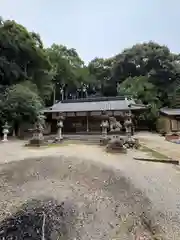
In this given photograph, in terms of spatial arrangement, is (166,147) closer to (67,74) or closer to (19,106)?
(19,106)

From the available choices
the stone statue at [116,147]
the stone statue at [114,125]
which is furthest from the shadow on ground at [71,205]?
the stone statue at [114,125]

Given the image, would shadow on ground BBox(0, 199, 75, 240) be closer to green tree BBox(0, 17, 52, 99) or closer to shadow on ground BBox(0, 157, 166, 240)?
shadow on ground BBox(0, 157, 166, 240)

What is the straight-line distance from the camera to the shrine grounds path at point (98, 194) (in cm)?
501

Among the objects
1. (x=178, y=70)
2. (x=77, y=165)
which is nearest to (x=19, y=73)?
(x=77, y=165)

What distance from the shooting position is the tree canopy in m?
18.4

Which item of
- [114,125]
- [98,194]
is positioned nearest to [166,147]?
[114,125]

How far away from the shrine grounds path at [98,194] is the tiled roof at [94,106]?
13.8 meters

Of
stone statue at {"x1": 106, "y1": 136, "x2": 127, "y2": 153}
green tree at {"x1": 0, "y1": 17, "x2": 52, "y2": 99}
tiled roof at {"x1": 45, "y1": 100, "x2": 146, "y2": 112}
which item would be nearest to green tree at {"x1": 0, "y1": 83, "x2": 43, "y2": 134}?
green tree at {"x1": 0, "y1": 17, "x2": 52, "y2": 99}

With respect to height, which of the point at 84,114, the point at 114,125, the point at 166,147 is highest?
the point at 84,114

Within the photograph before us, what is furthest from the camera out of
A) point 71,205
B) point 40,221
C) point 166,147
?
point 166,147

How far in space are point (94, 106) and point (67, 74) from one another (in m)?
11.6

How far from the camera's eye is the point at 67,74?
33344mm

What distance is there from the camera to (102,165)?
826 centimetres

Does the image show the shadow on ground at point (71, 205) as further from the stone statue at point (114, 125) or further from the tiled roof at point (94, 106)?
the tiled roof at point (94, 106)
